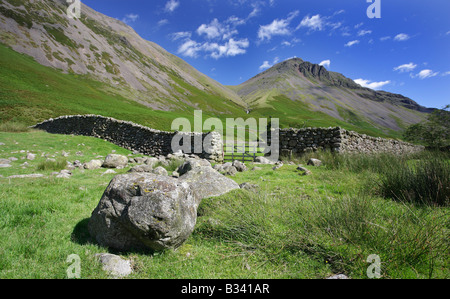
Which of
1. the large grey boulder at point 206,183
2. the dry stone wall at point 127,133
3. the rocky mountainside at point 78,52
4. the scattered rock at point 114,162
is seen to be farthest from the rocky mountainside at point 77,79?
the large grey boulder at point 206,183

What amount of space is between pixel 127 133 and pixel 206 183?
1601cm

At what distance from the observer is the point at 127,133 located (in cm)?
1831

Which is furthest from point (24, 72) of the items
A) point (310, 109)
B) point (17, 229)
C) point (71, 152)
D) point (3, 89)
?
point (310, 109)

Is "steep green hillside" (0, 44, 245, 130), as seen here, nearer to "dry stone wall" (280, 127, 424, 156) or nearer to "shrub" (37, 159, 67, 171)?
"shrub" (37, 159, 67, 171)

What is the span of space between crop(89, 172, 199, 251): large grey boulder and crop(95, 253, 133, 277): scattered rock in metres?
0.35

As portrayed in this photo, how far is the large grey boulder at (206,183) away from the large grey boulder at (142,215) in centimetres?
139

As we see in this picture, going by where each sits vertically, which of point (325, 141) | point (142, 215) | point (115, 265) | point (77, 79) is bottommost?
point (115, 265)

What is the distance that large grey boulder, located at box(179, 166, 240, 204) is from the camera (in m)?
4.84

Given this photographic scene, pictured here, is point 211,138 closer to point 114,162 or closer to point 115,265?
point 114,162

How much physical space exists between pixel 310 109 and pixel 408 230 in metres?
147

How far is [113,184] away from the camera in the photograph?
330cm

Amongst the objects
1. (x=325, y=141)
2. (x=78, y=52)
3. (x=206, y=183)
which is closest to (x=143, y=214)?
(x=206, y=183)

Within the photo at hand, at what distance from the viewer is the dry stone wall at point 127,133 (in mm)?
15162

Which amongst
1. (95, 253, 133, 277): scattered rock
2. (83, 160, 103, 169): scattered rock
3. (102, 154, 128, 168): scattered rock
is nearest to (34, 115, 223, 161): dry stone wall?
(102, 154, 128, 168): scattered rock
